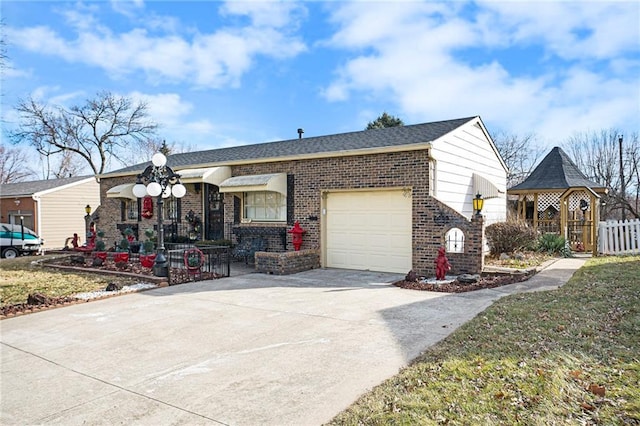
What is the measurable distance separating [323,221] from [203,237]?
5.31 metres

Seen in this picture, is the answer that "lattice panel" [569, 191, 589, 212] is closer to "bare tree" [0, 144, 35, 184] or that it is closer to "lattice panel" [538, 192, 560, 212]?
"lattice panel" [538, 192, 560, 212]

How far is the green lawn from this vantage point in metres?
3.07

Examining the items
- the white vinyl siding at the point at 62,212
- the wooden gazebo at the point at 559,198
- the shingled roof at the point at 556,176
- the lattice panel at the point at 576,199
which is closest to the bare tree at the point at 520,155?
the wooden gazebo at the point at 559,198

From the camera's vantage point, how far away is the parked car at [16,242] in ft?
58.4

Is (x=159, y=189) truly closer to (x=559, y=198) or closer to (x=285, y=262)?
(x=285, y=262)

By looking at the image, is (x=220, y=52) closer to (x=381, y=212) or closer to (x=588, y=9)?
(x=381, y=212)

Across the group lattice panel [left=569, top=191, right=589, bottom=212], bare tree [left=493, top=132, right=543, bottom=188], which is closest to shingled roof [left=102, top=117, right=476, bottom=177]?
lattice panel [left=569, top=191, right=589, bottom=212]

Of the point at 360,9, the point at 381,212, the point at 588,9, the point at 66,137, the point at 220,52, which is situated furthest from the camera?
the point at 66,137

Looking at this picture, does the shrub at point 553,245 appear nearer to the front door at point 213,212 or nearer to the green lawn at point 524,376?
the green lawn at point 524,376

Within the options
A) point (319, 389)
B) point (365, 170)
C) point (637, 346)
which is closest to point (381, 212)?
point (365, 170)

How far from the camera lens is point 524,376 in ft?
12.1

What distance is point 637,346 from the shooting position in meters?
4.38

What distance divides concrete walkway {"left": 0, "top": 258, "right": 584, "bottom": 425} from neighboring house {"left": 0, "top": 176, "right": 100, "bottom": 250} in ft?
66.3

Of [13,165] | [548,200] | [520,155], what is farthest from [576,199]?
[13,165]
